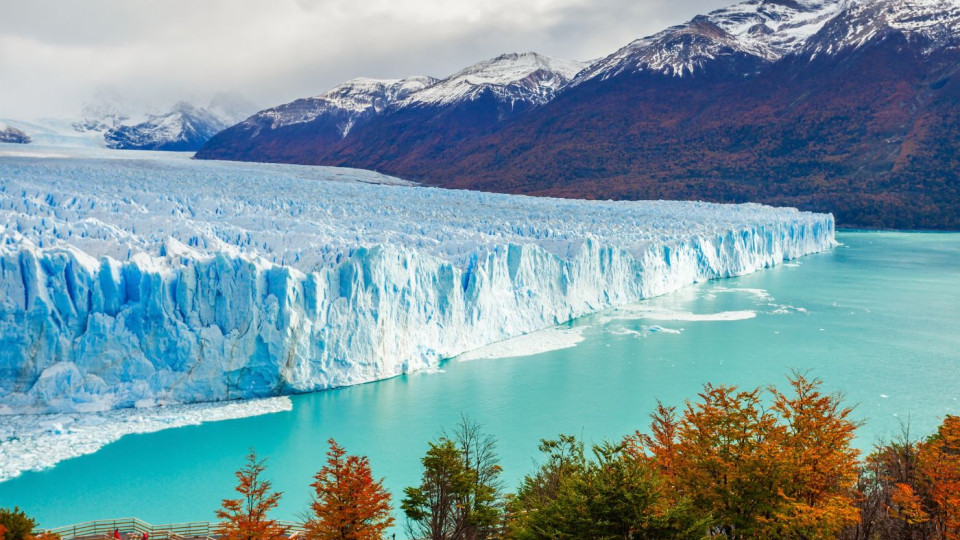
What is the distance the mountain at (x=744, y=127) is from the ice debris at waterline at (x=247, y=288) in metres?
39.2

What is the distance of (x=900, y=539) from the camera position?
6723mm

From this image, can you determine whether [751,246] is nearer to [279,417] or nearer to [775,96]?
[279,417]

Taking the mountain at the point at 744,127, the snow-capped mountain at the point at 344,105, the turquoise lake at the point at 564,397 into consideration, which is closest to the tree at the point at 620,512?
the turquoise lake at the point at 564,397

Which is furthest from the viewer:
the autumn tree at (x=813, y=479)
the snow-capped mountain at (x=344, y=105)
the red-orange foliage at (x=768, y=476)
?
the snow-capped mountain at (x=344, y=105)

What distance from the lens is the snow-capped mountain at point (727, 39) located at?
83519mm

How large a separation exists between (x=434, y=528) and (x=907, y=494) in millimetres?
4758

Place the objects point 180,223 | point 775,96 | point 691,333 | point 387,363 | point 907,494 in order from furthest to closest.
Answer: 1. point 775,96
2. point 691,333
3. point 180,223
4. point 387,363
5. point 907,494

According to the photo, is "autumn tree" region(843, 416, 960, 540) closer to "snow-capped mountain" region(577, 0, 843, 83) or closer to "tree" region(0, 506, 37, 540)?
"tree" region(0, 506, 37, 540)

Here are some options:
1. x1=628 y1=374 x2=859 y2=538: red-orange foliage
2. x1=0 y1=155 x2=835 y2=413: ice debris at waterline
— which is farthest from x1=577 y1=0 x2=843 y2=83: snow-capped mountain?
x1=628 y1=374 x2=859 y2=538: red-orange foliage

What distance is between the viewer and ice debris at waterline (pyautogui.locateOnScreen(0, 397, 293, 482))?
11.0m

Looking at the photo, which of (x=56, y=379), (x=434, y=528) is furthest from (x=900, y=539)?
(x=56, y=379)

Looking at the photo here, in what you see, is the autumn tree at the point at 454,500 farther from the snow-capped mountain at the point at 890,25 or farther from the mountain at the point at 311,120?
the mountain at the point at 311,120

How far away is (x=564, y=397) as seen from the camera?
15.1 metres

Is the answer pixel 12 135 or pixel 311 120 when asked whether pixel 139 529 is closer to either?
pixel 12 135
